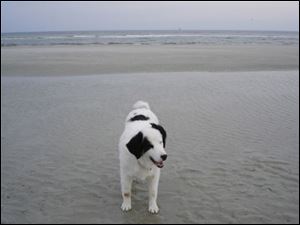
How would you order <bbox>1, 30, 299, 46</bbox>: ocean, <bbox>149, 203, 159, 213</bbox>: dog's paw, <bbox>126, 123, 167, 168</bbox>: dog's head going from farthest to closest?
<bbox>1, 30, 299, 46</bbox>: ocean, <bbox>149, 203, 159, 213</bbox>: dog's paw, <bbox>126, 123, 167, 168</bbox>: dog's head

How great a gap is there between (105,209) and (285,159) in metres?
3.57

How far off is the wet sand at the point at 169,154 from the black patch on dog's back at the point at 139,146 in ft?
3.15

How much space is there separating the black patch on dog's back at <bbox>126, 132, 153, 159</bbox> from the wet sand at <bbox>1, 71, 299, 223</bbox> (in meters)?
0.96

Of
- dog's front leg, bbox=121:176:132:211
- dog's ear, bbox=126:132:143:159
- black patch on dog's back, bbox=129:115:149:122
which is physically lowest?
dog's front leg, bbox=121:176:132:211

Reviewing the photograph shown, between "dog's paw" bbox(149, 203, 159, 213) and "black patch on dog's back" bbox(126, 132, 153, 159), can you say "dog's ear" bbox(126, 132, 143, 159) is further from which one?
"dog's paw" bbox(149, 203, 159, 213)

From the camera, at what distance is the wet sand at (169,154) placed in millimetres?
4891

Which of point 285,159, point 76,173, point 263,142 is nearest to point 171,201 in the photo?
point 76,173

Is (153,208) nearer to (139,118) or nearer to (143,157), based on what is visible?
(143,157)

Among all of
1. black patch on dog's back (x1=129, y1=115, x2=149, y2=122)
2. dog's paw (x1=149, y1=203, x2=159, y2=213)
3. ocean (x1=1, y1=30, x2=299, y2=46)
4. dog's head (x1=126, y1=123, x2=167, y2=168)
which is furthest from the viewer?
ocean (x1=1, y1=30, x2=299, y2=46)

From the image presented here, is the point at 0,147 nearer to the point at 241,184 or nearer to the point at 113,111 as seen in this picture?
the point at 113,111

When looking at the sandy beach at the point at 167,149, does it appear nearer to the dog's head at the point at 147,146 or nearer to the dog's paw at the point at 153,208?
the dog's paw at the point at 153,208

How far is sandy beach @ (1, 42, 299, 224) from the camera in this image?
491 cm

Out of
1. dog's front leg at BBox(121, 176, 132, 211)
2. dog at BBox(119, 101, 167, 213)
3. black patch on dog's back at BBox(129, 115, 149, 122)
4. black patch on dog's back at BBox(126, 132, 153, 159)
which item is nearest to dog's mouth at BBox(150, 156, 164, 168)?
dog at BBox(119, 101, 167, 213)

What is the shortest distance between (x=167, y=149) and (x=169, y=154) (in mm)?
276
